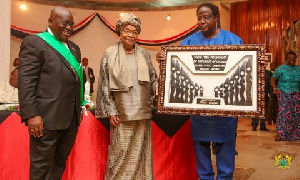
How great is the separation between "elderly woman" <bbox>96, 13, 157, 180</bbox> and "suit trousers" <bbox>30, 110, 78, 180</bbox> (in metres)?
0.33

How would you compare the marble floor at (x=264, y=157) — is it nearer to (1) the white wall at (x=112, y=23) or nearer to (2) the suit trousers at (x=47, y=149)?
(2) the suit trousers at (x=47, y=149)

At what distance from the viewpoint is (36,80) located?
2.03 meters

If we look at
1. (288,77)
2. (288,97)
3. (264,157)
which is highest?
(288,77)

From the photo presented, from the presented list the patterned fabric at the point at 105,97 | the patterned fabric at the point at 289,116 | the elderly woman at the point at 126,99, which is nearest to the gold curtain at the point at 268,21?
the patterned fabric at the point at 289,116

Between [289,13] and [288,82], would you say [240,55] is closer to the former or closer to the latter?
[288,82]

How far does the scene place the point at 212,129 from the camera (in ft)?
8.59

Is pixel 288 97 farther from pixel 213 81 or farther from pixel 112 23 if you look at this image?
pixel 112 23

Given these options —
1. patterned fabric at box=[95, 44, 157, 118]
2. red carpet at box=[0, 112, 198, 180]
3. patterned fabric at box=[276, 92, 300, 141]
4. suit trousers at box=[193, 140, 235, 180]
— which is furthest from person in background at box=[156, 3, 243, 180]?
patterned fabric at box=[276, 92, 300, 141]

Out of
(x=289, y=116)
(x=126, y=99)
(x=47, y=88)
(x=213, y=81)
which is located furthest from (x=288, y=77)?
(x=47, y=88)

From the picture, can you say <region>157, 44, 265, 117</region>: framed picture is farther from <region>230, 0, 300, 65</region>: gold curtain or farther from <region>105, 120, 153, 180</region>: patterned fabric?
<region>230, 0, 300, 65</region>: gold curtain

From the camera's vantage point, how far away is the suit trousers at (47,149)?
2.06m

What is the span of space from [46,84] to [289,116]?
521 centimetres

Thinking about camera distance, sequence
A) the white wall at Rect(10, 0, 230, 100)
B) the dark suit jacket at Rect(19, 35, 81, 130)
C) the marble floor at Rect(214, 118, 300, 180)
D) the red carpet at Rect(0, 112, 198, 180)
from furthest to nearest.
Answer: the white wall at Rect(10, 0, 230, 100) → the marble floor at Rect(214, 118, 300, 180) → the red carpet at Rect(0, 112, 198, 180) → the dark suit jacket at Rect(19, 35, 81, 130)

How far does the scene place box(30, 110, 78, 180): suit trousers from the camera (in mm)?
2062
